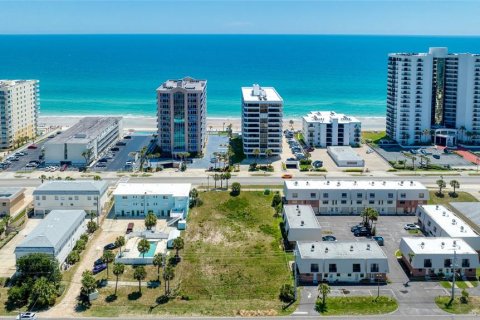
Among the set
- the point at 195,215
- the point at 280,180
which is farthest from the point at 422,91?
the point at 195,215

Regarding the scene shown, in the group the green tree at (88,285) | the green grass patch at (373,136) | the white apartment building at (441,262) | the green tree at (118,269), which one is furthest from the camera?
the green grass patch at (373,136)

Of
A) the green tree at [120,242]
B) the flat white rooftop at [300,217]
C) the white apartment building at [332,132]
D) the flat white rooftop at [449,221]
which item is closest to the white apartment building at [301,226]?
the flat white rooftop at [300,217]

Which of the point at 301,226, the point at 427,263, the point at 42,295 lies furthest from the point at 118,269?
the point at 427,263

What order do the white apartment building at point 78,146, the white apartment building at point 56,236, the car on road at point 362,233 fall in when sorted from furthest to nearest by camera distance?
the white apartment building at point 78,146 < the car on road at point 362,233 < the white apartment building at point 56,236

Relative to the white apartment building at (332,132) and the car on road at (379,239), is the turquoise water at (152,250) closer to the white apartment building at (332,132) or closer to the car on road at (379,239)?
the car on road at (379,239)

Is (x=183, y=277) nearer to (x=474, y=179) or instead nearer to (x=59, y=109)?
(x=474, y=179)

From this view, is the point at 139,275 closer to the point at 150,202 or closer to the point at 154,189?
the point at 150,202
